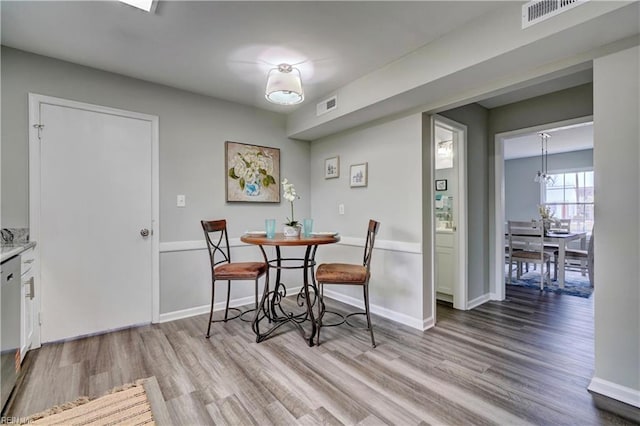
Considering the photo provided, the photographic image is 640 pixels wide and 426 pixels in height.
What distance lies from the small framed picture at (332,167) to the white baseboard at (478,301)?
2.16 m

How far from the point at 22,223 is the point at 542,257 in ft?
19.3

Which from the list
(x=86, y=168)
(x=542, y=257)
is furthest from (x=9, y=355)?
(x=542, y=257)

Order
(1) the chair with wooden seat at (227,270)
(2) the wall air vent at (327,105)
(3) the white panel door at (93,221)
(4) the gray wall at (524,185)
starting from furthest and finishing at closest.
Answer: (4) the gray wall at (524,185), (2) the wall air vent at (327,105), (1) the chair with wooden seat at (227,270), (3) the white panel door at (93,221)

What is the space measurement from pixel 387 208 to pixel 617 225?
1.73 metres

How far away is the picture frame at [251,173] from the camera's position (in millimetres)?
3412

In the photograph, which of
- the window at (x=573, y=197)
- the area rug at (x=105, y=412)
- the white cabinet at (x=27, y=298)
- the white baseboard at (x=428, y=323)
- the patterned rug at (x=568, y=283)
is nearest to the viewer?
the area rug at (x=105, y=412)

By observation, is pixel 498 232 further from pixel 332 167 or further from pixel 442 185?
pixel 332 167

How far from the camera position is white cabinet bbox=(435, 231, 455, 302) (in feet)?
12.2

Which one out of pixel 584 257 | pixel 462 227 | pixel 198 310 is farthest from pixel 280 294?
pixel 584 257

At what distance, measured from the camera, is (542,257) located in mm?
4242

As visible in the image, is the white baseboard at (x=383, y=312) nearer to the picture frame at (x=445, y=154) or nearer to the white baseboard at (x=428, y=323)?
the white baseboard at (x=428, y=323)

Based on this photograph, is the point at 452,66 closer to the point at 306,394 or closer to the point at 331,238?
the point at 331,238

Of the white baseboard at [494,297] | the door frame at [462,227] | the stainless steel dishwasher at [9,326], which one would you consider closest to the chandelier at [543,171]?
the white baseboard at [494,297]

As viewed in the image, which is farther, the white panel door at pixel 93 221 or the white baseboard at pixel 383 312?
the white baseboard at pixel 383 312
